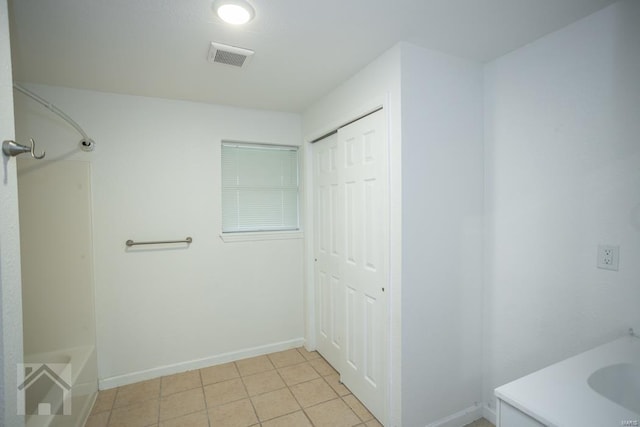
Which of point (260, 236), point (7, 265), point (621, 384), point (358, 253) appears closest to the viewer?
point (7, 265)

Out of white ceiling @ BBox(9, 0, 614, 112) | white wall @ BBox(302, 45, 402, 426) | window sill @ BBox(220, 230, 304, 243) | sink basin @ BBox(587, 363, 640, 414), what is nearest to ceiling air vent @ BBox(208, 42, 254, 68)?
white ceiling @ BBox(9, 0, 614, 112)

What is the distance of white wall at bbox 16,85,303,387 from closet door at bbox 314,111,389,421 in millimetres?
636

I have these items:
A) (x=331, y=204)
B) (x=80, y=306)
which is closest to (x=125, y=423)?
(x=80, y=306)

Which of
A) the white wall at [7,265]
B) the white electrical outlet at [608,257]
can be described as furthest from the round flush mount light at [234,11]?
the white electrical outlet at [608,257]

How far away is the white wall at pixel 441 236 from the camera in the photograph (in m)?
1.71

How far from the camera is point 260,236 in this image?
113 inches

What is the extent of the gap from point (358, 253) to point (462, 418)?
1.22 metres

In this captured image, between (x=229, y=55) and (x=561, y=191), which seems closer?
(x=561, y=191)

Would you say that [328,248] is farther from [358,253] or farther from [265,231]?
[265,231]

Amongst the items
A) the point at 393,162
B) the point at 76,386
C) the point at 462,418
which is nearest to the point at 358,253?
the point at 393,162

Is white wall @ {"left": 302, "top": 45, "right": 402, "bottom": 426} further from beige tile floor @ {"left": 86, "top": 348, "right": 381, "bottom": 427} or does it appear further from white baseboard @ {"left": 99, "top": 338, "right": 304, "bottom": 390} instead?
white baseboard @ {"left": 99, "top": 338, "right": 304, "bottom": 390}

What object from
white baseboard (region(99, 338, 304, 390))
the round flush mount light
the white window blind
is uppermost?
the round flush mount light

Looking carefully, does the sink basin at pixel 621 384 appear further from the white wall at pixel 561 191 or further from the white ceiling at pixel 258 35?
the white ceiling at pixel 258 35

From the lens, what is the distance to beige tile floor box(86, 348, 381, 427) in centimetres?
197
